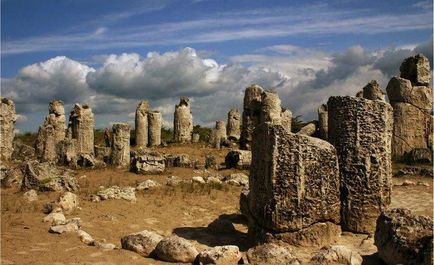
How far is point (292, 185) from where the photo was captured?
8172 millimetres

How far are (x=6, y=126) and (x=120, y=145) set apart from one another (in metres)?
5.74

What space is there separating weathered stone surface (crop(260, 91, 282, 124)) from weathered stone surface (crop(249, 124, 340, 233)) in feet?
50.4

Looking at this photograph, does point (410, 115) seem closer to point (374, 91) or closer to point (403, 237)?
point (374, 91)

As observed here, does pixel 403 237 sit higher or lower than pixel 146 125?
lower

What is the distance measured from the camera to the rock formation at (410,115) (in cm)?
2292

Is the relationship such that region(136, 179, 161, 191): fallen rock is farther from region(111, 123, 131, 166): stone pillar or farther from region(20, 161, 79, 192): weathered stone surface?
region(111, 123, 131, 166): stone pillar

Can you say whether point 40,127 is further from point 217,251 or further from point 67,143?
point 217,251

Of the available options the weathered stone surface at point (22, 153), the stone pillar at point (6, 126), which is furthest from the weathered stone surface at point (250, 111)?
the stone pillar at point (6, 126)

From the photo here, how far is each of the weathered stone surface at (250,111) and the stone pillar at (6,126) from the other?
11718mm

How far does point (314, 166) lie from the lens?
8.34 metres

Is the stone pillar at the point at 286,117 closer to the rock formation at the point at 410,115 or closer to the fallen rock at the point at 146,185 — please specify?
the rock formation at the point at 410,115

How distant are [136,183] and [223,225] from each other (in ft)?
19.3

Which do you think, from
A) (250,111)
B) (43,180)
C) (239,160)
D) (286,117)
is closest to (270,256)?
(43,180)

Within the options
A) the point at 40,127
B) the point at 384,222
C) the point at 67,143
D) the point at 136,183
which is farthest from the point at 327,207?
the point at 40,127
